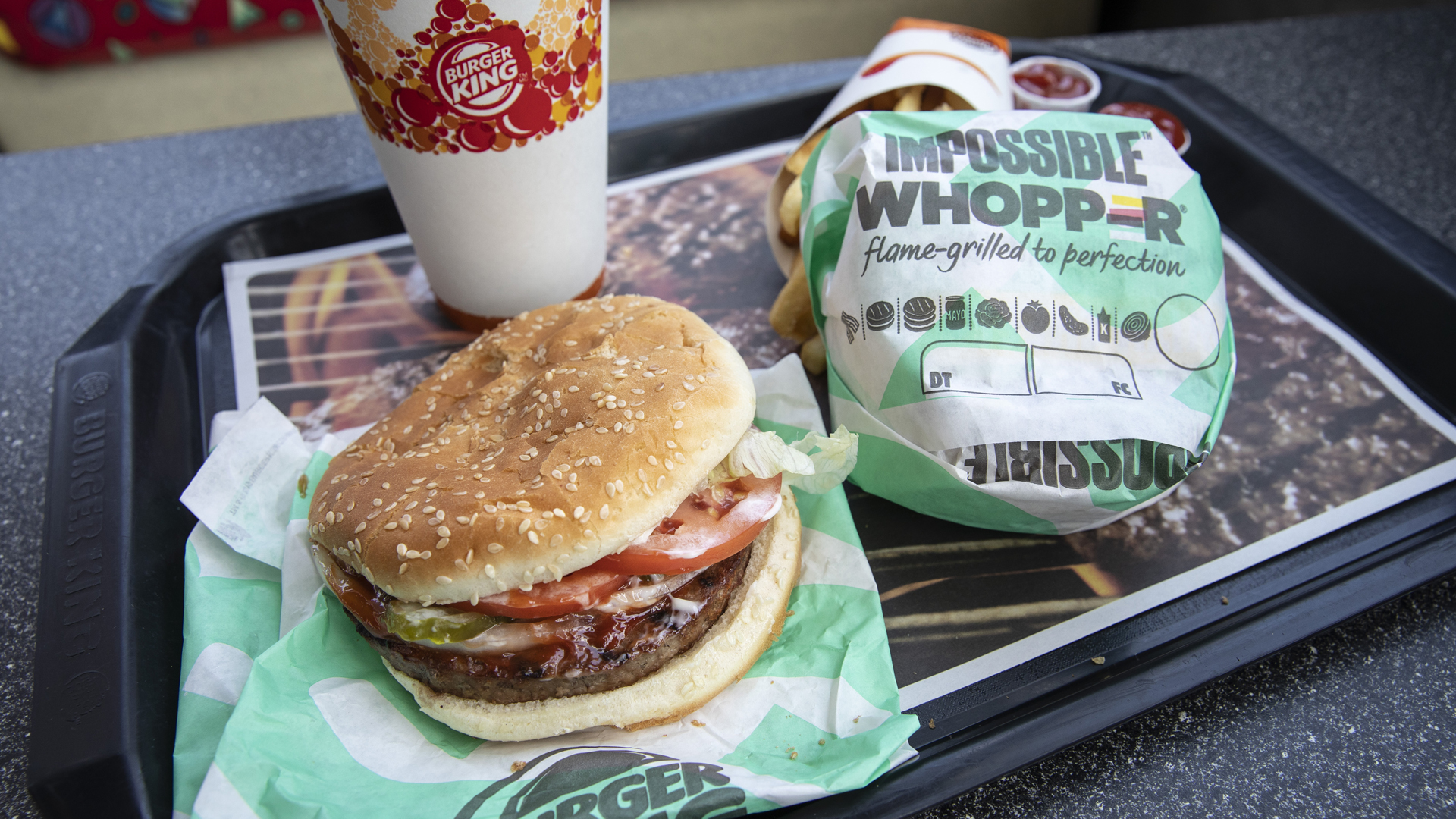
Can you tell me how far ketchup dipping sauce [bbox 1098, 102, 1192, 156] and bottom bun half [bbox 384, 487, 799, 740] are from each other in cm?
147

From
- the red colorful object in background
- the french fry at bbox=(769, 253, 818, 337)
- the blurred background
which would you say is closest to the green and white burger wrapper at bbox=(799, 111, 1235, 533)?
the french fry at bbox=(769, 253, 818, 337)

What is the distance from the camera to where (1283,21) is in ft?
8.92

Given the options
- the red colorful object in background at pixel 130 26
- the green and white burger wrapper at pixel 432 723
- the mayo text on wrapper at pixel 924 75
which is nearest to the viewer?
the green and white burger wrapper at pixel 432 723

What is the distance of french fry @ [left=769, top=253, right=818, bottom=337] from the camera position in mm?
1560

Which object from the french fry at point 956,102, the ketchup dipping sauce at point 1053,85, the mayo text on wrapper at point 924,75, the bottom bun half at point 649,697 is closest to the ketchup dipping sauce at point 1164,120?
the ketchup dipping sauce at point 1053,85

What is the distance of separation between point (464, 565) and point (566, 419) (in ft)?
0.82

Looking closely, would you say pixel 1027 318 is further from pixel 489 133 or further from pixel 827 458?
pixel 489 133

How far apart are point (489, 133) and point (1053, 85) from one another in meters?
1.40

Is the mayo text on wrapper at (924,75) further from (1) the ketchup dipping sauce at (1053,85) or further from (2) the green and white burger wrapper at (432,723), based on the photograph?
(2) the green and white burger wrapper at (432,723)

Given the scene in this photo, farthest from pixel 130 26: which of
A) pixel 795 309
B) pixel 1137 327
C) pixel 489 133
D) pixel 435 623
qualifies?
pixel 1137 327

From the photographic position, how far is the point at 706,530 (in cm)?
118

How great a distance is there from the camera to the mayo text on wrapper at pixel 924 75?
1666 mm

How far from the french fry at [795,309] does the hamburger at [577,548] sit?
34cm

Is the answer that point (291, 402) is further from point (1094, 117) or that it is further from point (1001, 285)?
point (1094, 117)
